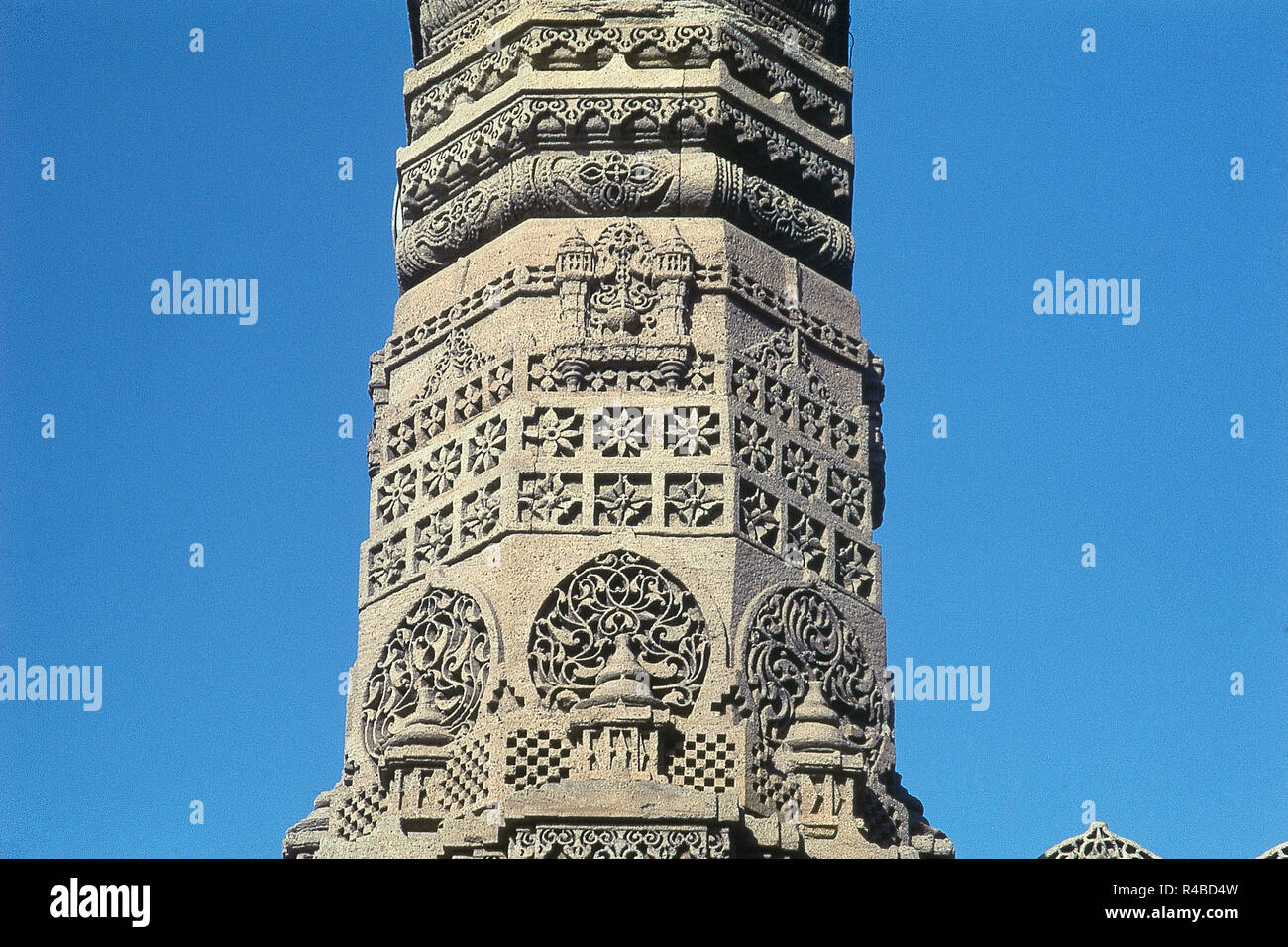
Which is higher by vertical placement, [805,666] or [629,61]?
[629,61]

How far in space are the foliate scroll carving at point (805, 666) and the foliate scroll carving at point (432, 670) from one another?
1.74 metres

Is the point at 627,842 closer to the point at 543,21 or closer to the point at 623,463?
the point at 623,463

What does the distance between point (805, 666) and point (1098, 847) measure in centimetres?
232

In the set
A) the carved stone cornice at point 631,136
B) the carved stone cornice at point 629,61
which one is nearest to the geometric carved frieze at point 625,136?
the carved stone cornice at point 631,136

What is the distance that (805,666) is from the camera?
1966 centimetres

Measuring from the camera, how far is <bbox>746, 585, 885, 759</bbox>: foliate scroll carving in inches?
761

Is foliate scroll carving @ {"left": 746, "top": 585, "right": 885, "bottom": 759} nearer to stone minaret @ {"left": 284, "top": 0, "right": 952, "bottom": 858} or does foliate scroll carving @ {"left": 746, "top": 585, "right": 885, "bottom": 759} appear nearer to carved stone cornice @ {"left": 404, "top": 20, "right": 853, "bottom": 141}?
stone minaret @ {"left": 284, "top": 0, "right": 952, "bottom": 858}

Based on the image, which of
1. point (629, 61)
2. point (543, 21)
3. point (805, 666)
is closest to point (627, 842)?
point (805, 666)
